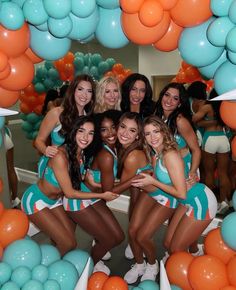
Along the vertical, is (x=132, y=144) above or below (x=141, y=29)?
below

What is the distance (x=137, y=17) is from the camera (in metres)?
1.60

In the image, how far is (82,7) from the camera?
5.17ft

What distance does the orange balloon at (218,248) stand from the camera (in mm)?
1908

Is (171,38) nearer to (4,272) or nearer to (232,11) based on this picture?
(232,11)

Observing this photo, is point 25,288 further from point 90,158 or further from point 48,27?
point 48,27

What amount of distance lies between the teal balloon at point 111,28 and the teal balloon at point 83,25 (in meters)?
0.04

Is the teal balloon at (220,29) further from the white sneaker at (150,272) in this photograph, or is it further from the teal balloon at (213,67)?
the white sneaker at (150,272)

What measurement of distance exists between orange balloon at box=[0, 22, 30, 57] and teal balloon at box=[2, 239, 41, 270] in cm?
108

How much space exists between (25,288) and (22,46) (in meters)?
1.29

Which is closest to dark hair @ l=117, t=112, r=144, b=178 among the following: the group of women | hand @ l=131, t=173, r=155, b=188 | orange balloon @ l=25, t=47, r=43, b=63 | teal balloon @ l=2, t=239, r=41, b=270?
the group of women

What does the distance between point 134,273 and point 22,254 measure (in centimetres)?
112

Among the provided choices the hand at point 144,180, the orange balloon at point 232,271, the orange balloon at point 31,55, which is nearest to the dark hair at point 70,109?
the orange balloon at point 31,55

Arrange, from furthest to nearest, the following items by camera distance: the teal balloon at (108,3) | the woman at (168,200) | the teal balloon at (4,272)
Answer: the woman at (168,200)
the teal balloon at (4,272)
the teal balloon at (108,3)

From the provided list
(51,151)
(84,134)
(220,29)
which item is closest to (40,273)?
(51,151)
